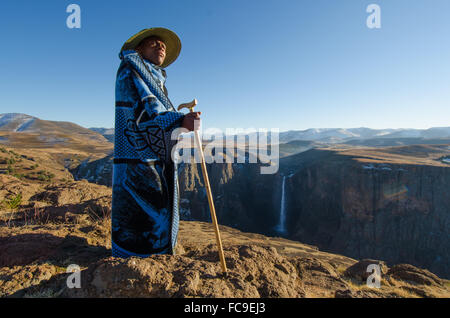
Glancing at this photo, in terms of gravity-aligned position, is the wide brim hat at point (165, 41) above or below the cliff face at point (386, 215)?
above

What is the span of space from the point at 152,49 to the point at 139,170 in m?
1.39

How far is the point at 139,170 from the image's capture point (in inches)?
79.0

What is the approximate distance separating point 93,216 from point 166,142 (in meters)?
3.70

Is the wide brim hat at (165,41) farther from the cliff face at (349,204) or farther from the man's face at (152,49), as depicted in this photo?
the cliff face at (349,204)

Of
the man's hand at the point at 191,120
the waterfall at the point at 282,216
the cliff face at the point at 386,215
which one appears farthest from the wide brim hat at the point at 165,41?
the waterfall at the point at 282,216

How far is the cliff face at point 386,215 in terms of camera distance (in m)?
22.6

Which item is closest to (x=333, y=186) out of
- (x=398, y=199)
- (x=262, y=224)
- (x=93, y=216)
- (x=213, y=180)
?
(x=398, y=199)

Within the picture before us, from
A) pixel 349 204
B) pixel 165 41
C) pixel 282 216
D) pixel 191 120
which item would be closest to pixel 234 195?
pixel 282 216

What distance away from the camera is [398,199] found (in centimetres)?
2488

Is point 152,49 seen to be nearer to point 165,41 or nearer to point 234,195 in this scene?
point 165,41

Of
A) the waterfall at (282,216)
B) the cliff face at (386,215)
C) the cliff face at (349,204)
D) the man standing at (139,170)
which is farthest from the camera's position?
the waterfall at (282,216)

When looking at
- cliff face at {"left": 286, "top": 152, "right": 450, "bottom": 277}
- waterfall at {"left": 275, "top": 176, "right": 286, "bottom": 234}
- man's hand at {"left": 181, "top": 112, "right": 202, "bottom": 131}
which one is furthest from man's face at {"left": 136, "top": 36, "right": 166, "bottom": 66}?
waterfall at {"left": 275, "top": 176, "right": 286, "bottom": 234}

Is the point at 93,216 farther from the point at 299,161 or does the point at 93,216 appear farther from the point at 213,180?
the point at 299,161

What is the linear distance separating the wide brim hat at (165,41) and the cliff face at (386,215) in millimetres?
30298
